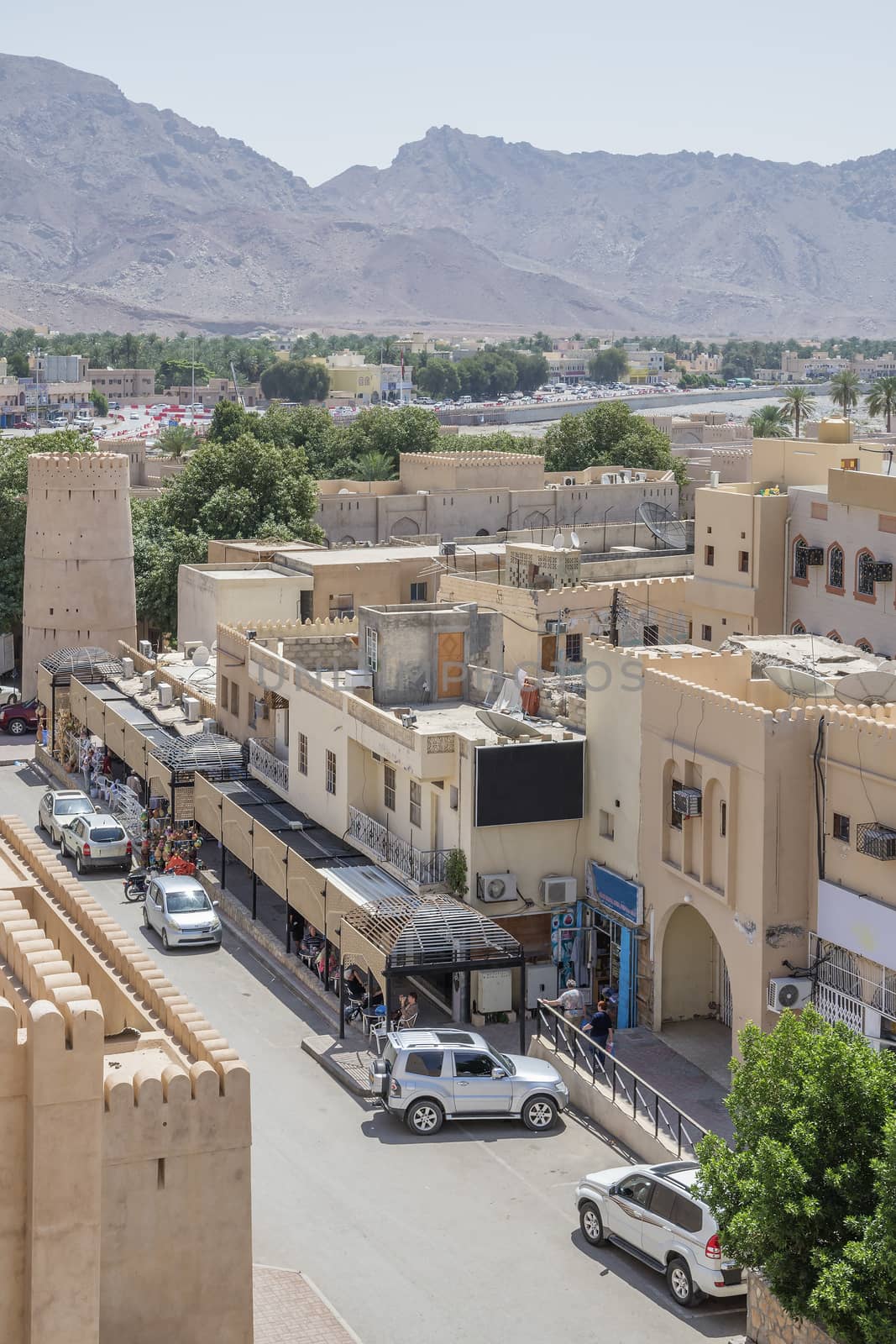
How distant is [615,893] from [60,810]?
15418 mm

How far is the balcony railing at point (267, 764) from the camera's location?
3459cm

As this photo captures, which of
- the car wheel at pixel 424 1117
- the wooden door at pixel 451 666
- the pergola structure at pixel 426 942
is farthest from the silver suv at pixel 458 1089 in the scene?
the wooden door at pixel 451 666

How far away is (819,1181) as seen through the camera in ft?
52.2

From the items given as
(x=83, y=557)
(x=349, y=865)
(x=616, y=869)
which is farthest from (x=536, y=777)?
(x=83, y=557)

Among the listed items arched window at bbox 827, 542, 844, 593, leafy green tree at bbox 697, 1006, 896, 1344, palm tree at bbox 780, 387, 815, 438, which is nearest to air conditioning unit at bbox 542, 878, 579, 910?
leafy green tree at bbox 697, 1006, 896, 1344

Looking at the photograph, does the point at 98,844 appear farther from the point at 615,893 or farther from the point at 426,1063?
the point at 426,1063

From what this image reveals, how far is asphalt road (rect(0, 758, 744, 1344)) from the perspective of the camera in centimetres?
1881

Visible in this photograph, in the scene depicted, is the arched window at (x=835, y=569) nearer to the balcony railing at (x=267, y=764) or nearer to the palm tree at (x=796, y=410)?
the balcony railing at (x=267, y=764)

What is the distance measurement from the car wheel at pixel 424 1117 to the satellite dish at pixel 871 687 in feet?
24.7

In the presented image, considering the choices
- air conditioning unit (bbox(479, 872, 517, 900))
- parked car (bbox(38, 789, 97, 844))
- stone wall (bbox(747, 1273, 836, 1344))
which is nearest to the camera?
stone wall (bbox(747, 1273, 836, 1344))

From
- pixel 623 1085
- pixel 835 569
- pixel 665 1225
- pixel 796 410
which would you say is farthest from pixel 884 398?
pixel 665 1225

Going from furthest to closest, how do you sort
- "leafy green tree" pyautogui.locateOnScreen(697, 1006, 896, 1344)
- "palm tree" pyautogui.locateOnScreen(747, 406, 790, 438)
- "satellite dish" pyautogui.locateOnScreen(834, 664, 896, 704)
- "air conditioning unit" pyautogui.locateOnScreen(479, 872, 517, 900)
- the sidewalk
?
"palm tree" pyautogui.locateOnScreen(747, 406, 790, 438), "air conditioning unit" pyautogui.locateOnScreen(479, 872, 517, 900), "satellite dish" pyautogui.locateOnScreen(834, 664, 896, 704), the sidewalk, "leafy green tree" pyautogui.locateOnScreen(697, 1006, 896, 1344)

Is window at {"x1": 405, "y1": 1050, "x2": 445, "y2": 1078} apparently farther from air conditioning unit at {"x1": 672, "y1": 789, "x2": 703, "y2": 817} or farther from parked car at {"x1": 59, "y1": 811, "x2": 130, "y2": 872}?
parked car at {"x1": 59, "y1": 811, "x2": 130, "y2": 872}

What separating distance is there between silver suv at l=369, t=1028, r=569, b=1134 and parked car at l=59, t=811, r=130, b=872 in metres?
14.2
